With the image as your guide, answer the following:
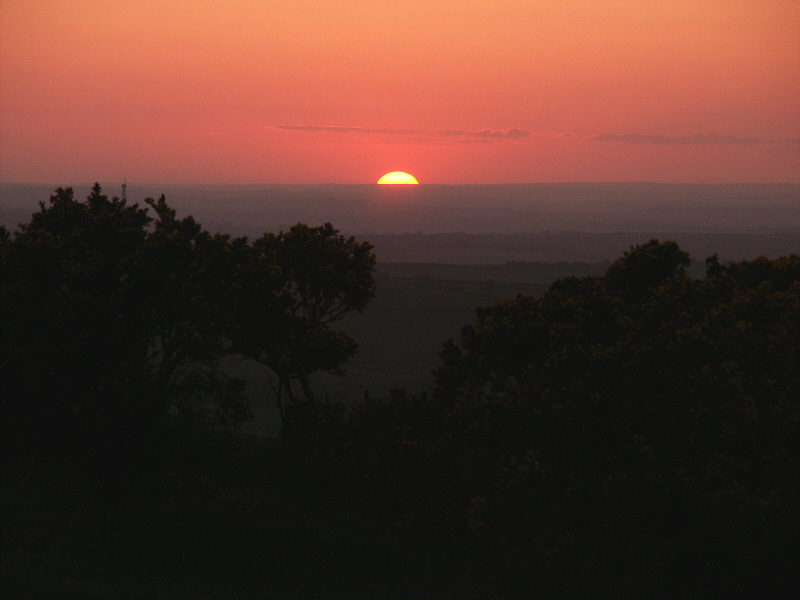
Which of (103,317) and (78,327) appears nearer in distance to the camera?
(78,327)

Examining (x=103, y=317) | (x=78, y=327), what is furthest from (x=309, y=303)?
(x=78, y=327)

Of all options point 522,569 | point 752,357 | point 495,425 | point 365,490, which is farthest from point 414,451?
point 752,357

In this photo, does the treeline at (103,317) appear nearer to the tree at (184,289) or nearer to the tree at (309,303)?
the tree at (184,289)

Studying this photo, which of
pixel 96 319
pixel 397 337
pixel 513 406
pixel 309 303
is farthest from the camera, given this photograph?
pixel 397 337

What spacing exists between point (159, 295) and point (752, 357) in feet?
54.1

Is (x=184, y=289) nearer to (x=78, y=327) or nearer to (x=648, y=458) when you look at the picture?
(x=78, y=327)

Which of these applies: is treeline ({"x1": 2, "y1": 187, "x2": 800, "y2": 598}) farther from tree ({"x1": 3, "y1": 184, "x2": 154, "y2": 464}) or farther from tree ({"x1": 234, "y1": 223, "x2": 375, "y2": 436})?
tree ({"x1": 234, "y1": 223, "x2": 375, "y2": 436})

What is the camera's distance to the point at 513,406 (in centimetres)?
2066

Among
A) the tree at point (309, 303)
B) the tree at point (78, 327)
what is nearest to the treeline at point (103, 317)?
the tree at point (78, 327)

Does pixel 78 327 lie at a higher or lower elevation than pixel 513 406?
higher

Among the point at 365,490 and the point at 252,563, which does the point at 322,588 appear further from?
the point at 365,490

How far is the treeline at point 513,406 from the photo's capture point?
56.9ft

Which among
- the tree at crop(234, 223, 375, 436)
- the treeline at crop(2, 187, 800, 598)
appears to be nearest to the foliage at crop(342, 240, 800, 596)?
the treeline at crop(2, 187, 800, 598)

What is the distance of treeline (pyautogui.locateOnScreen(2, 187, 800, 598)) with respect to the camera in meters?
17.3
